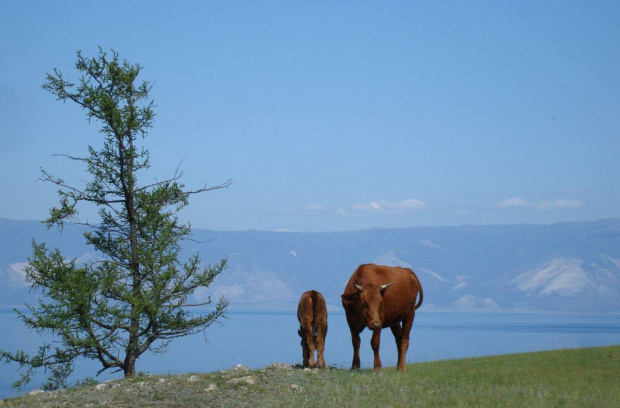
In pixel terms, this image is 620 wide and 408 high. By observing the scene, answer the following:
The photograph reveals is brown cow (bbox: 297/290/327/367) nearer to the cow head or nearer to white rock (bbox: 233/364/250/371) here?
the cow head

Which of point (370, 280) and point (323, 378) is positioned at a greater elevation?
point (370, 280)

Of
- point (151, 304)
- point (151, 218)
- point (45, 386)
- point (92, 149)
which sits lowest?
point (45, 386)

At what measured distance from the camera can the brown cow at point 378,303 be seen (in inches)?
874

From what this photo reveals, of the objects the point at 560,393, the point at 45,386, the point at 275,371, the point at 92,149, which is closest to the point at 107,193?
the point at 92,149

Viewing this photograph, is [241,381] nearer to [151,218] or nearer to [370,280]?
[370,280]

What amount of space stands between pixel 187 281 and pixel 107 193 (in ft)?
14.7

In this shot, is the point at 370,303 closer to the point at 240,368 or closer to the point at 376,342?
the point at 376,342

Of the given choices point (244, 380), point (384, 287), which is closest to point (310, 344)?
point (384, 287)

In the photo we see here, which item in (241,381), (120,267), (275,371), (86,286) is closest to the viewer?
(241,381)

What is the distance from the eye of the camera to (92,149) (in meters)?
28.2

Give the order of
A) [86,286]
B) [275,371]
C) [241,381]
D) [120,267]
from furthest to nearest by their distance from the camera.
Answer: [120,267]
[86,286]
[275,371]
[241,381]

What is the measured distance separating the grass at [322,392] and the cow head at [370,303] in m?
1.52

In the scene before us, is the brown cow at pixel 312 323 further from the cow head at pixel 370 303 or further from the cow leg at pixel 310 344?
the cow head at pixel 370 303

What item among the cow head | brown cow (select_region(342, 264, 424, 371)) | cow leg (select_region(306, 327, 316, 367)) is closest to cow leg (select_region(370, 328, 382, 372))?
brown cow (select_region(342, 264, 424, 371))
